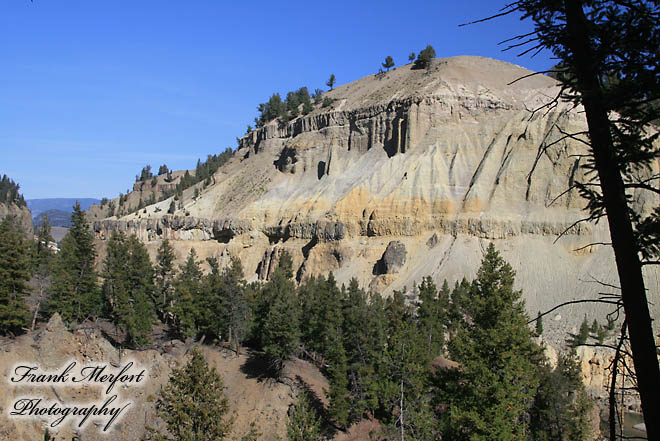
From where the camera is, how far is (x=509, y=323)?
54.1ft

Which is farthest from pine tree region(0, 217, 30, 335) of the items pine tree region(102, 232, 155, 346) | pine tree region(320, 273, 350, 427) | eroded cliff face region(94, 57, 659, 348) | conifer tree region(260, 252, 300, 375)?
eroded cliff face region(94, 57, 659, 348)

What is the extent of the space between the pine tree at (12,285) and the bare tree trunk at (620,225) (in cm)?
3816

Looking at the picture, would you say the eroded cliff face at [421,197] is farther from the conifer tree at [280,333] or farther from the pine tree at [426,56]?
the conifer tree at [280,333]

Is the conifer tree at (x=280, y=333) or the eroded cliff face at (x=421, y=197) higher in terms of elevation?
the eroded cliff face at (x=421, y=197)

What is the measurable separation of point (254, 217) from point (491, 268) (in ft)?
234

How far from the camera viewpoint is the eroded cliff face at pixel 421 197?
6122 cm

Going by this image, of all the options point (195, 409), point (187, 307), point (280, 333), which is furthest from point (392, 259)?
point (195, 409)

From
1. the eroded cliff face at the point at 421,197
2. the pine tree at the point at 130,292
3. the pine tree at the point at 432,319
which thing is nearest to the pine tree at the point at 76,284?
the pine tree at the point at 130,292

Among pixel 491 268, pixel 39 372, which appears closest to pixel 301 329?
pixel 39 372

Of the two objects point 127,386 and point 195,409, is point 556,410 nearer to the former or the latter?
point 195,409

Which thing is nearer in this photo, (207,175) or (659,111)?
(659,111)

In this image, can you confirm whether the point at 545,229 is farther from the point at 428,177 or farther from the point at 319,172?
the point at 319,172

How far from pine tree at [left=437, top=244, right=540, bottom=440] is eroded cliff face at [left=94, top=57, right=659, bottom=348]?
35934 mm

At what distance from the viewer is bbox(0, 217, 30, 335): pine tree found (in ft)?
112
